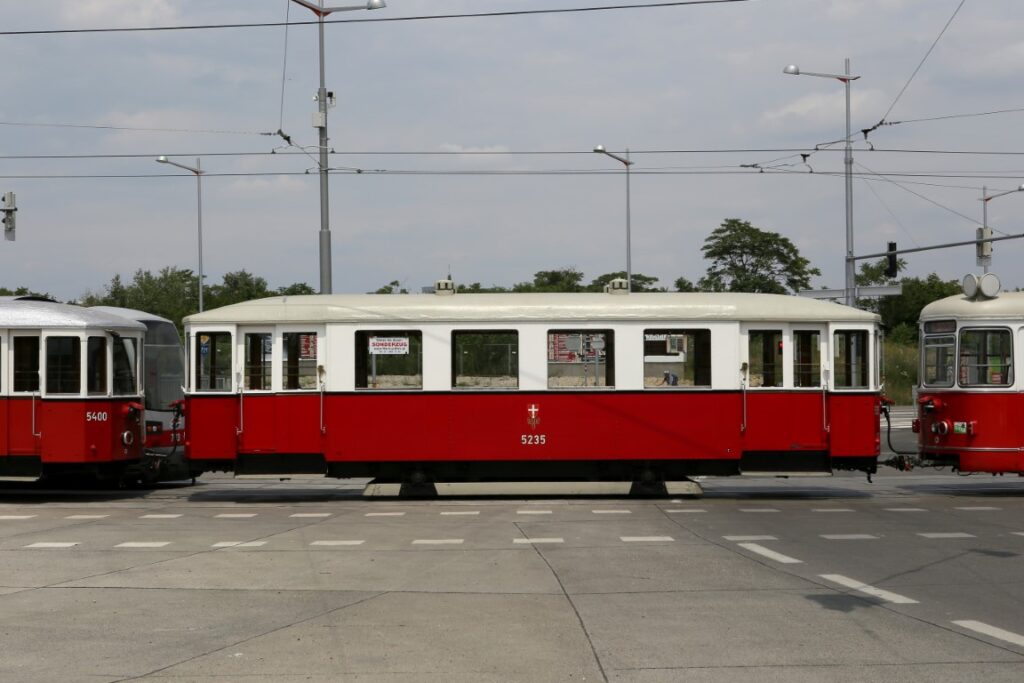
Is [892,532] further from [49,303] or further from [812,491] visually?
[49,303]

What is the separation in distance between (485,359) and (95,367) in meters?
6.20

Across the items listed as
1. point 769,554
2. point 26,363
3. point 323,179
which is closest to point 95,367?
point 26,363

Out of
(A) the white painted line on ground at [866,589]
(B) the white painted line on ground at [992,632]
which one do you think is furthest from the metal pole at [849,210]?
(B) the white painted line on ground at [992,632]

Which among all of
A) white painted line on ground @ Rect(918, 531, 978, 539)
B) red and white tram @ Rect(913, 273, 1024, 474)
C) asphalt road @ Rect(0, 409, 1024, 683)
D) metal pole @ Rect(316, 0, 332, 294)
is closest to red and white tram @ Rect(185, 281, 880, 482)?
asphalt road @ Rect(0, 409, 1024, 683)

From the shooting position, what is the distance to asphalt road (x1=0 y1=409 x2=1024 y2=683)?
7.62 meters

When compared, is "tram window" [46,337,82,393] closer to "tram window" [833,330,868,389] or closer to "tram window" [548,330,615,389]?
"tram window" [548,330,615,389]

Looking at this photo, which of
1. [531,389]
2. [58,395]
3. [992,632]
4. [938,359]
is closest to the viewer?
[992,632]

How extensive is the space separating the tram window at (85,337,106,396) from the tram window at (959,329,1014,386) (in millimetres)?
13755

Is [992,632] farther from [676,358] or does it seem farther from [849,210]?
[849,210]

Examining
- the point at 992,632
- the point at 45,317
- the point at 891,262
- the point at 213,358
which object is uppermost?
the point at 891,262

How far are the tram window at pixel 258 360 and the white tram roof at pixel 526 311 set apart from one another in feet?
0.83

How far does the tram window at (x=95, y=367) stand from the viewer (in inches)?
715

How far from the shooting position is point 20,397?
1808cm

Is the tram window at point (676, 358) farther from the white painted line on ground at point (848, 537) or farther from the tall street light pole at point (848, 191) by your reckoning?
the tall street light pole at point (848, 191)
